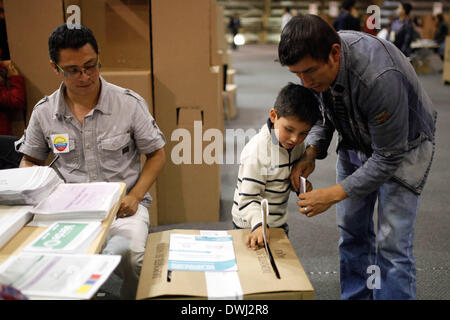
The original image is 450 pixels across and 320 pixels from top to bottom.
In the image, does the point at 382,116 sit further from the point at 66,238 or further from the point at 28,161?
the point at 28,161

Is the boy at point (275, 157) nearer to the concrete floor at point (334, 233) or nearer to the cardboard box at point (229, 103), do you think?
the concrete floor at point (334, 233)

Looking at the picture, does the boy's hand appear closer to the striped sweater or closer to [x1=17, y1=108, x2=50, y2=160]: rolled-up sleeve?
the striped sweater

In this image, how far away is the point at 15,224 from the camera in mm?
1110

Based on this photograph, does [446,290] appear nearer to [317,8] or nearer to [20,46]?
[20,46]

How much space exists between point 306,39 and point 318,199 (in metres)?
0.50

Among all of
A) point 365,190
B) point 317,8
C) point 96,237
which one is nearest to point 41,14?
point 96,237

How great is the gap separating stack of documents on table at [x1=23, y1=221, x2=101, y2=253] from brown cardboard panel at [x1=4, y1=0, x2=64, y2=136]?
1492 mm

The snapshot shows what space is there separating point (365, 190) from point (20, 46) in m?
2.01

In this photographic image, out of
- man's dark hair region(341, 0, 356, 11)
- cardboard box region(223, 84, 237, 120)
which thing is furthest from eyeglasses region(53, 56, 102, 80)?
man's dark hair region(341, 0, 356, 11)

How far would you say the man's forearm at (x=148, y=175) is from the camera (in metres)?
1.64

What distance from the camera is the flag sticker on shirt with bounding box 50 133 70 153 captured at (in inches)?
64.1

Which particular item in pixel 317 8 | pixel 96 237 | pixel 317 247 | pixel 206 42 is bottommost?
pixel 317 247

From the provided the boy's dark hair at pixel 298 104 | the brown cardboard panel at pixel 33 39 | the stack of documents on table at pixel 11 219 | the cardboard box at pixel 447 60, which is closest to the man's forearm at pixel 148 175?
the stack of documents on table at pixel 11 219

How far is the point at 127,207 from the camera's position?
5.16 feet
